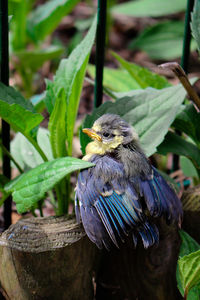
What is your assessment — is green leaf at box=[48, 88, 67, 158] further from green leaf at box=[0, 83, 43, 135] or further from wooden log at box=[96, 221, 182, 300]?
wooden log at box=[96, 221, 182, 300]

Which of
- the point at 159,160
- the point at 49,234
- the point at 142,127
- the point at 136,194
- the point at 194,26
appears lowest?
the point at 159,160

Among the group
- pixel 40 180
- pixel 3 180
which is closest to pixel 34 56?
pixel 3 180

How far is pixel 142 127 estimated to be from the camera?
2096 mm

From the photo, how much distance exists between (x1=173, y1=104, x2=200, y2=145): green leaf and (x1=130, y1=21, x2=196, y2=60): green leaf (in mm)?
1962

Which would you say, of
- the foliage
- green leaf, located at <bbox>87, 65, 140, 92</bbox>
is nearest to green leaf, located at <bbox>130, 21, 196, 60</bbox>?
the foliage

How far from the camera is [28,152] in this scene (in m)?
2.37

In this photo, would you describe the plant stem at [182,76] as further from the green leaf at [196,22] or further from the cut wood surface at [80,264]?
the cut wood surface at [80,264]

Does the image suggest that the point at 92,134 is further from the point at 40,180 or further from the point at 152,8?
the point at 152,8

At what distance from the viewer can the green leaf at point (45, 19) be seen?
344 centimetres

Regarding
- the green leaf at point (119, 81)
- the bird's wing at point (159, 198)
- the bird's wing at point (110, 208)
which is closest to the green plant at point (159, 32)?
the green leaf at point (119, 81)

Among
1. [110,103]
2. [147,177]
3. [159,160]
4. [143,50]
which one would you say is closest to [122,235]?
[147,177]

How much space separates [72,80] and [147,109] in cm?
33

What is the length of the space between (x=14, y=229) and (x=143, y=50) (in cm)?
268

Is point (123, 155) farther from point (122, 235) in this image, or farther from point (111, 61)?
point (111, 61)
